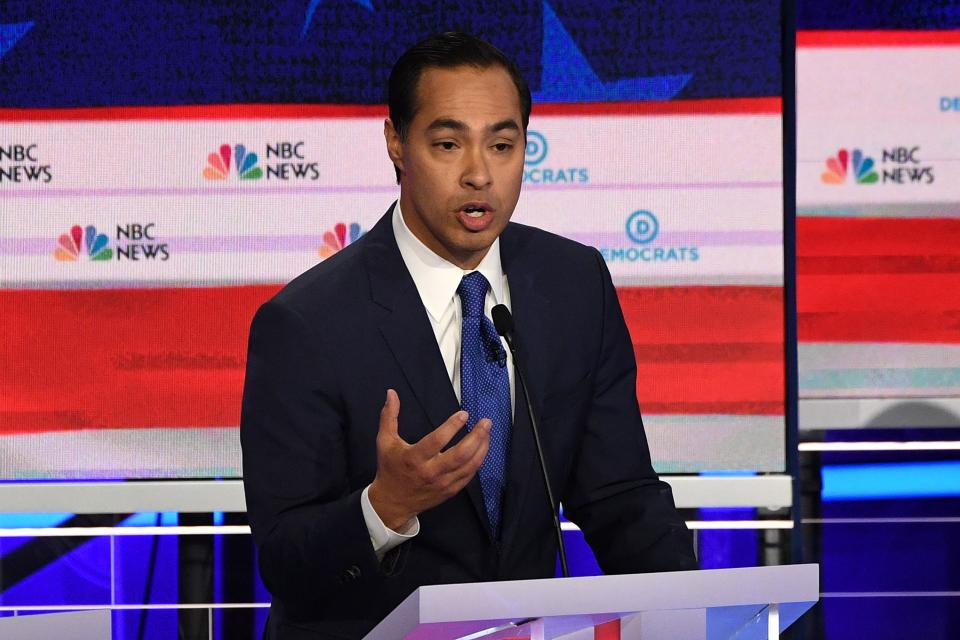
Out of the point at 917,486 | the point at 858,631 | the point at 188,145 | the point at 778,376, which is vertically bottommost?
the point at 858,631

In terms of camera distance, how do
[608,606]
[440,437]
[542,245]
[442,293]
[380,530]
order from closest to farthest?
[608,606]
[440,437]
[380,530]
[442,293]
[542,245]

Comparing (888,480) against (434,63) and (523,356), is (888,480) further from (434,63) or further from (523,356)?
(434,63)

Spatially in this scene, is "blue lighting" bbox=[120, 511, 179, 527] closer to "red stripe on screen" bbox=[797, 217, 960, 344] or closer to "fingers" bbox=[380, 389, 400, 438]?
"red stripe on screen" bbox=[797, 217, 960, 344]

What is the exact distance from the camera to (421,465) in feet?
5.22

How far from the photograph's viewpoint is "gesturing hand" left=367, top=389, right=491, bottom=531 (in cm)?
155

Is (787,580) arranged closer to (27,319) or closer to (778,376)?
(778,376)

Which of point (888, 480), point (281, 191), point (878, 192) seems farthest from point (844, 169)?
point (281, 191)

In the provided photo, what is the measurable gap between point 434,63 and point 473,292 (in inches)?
14.6

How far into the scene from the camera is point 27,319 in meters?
3.31

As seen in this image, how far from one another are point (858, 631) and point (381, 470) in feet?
8.37

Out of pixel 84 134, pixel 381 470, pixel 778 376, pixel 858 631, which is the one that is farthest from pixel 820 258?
pixel 381 470

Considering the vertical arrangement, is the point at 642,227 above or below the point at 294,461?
above

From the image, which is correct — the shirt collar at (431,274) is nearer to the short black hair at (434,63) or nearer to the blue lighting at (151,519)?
the short black hair at (434,63)

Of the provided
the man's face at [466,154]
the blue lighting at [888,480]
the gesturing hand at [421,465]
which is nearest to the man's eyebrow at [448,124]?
the man's face at [466,154]
